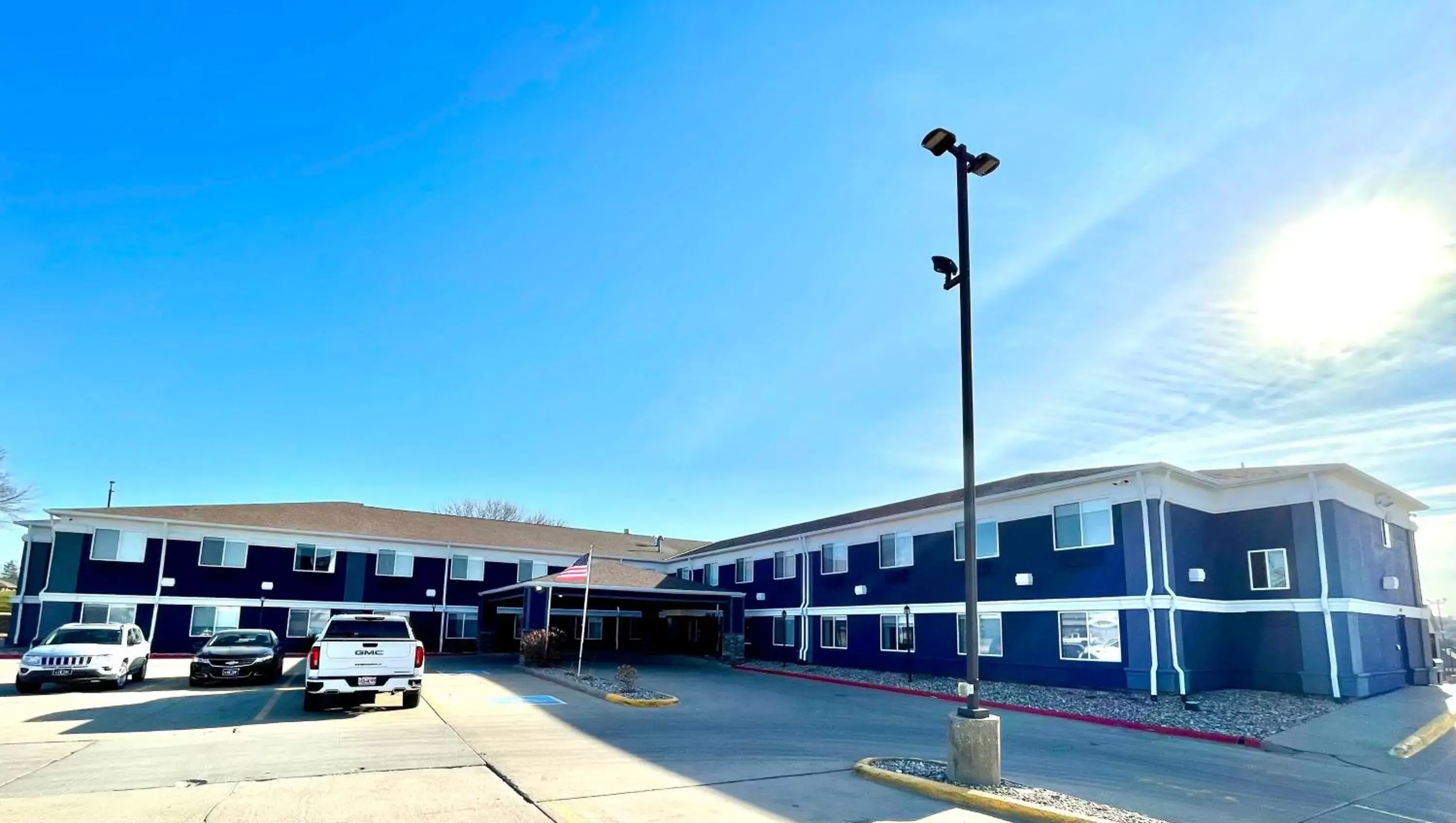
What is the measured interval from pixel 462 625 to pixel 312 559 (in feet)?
22.9

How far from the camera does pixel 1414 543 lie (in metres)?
25.6

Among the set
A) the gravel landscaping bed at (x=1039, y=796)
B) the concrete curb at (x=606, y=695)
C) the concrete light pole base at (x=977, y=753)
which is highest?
the concrete light pole base at (x=977, y=753)

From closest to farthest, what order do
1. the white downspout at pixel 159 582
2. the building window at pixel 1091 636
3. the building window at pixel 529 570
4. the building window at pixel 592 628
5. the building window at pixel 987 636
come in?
the building window at pixel 1091 636 → the building window at pixel 987 636 → the white downspout at pixel 159 582 → the building window at pixel 529 570 → the building window at pixel 592 628

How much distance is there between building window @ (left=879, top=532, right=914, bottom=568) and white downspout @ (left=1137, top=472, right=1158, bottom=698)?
27.9 feet

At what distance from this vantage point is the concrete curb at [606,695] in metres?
18.0

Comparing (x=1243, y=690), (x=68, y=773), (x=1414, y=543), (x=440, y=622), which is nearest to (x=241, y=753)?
(x=68, y=773)

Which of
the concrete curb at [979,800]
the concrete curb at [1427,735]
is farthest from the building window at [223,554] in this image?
the concrete curb at [1427,735]

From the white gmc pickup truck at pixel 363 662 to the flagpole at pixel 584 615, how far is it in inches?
223

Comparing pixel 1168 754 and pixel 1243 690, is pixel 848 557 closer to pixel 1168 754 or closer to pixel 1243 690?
pixel 1243 690

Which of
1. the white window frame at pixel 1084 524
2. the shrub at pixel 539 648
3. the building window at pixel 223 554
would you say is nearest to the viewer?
the white window frame at pixel 1084 524

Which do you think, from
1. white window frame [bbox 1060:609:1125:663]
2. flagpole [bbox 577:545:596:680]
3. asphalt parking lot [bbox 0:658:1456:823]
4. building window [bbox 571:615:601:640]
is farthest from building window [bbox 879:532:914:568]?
building window [bbox 571:615:601:640]

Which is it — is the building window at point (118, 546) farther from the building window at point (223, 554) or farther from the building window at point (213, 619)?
the building window at point (213, 619)

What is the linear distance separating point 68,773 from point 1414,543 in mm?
32579

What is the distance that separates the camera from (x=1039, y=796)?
870 centimetres
